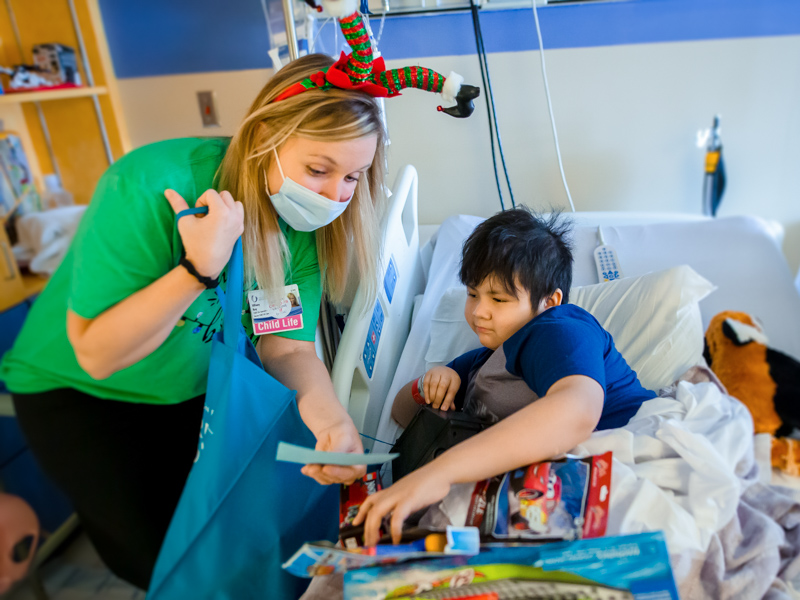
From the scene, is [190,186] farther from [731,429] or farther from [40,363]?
[731,429]

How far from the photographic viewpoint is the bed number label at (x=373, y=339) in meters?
1.25

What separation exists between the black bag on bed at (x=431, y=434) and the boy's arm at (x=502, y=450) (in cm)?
9

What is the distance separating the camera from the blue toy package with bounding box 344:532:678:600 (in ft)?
2.44

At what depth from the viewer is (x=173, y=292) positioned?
0.78 m

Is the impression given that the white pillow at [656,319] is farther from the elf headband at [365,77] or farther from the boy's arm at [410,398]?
the elf headband at [365,77]

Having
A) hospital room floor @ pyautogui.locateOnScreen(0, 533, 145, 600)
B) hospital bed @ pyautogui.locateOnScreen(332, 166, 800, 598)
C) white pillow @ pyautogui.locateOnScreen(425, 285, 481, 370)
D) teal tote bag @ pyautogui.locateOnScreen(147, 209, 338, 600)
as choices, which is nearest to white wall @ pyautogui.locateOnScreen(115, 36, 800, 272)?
hospital bed @ pyautogui.locateOnScreen(332, 166, 800, 598)

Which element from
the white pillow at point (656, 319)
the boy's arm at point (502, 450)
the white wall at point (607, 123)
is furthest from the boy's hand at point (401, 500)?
the white wall at point (607, 123)

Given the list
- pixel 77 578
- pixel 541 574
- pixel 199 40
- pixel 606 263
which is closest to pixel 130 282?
pixel 77 578

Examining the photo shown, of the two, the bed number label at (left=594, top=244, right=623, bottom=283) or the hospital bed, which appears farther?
the bed number label at (left=594, top=244, right=623, bottom=283)

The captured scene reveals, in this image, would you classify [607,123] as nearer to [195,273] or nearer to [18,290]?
[195,273]

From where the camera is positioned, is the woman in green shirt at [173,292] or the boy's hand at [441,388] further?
the boy's hand at [441,388]

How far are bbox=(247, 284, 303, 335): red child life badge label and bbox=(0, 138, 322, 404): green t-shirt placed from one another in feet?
0.08

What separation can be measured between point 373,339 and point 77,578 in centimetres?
83

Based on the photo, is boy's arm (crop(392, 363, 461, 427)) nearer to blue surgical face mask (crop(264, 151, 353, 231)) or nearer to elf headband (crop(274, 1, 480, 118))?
blue surgical face mask (crop(264, 151, 353, 231))
